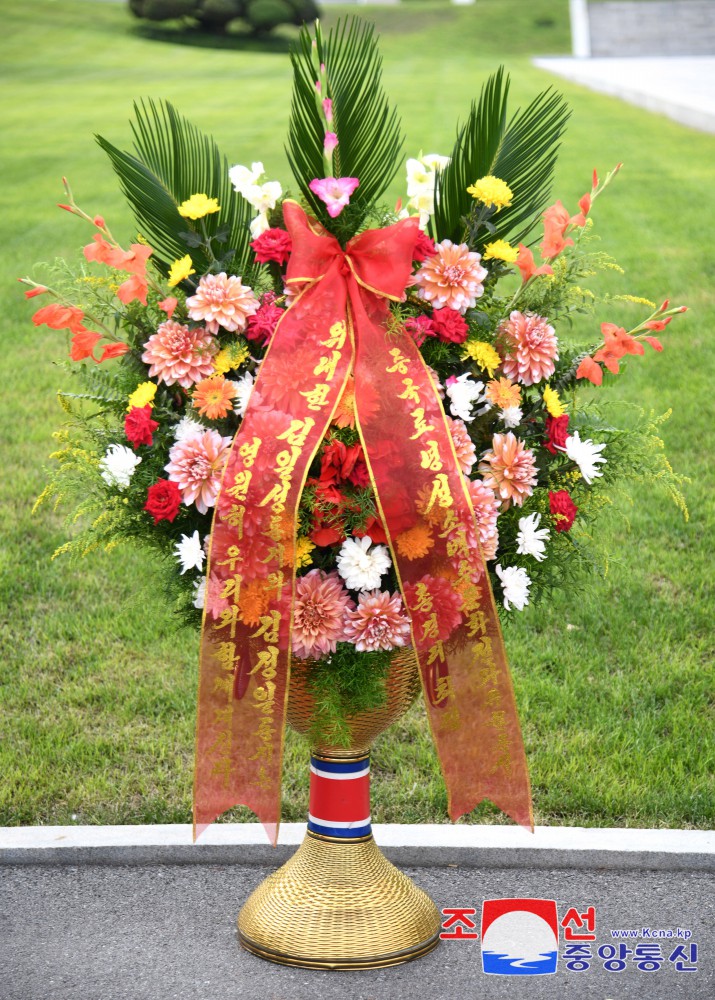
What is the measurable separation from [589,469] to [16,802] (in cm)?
214

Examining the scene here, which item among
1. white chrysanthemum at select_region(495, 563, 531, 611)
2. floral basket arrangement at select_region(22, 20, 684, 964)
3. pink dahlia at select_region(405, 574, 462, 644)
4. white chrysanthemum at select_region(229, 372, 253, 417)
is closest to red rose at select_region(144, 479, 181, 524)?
floral basket arrangement at select_region(22, 20, 684, 964)

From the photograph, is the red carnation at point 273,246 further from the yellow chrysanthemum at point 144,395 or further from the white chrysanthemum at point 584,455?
the white chrysanthemum at point 584,455

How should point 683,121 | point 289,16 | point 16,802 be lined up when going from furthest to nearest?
point 289,16
point 683,121
point 16,802

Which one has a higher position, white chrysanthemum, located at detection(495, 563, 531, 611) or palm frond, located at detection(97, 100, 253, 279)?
palm frond, located at detection(97, 100, 253, 279)

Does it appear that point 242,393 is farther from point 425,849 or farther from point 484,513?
point 425,849

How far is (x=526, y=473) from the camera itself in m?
2.74

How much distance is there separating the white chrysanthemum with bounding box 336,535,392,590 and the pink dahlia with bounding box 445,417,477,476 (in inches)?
10.6

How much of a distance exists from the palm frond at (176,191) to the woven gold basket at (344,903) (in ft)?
3.41

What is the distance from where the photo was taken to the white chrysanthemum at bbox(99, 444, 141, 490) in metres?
2.75

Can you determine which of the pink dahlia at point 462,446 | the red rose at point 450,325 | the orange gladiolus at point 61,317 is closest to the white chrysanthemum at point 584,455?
the pink dahlia at point 462,446

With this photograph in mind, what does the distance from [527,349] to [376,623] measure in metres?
0.70

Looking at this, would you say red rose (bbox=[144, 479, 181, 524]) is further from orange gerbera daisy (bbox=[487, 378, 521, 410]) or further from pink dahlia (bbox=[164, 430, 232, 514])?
orange gerbera daisy (bbox=[487, 378, 521, 410])

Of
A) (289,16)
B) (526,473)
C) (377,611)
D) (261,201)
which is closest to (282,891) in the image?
(377,611)

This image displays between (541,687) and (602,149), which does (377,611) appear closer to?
(541,687)
